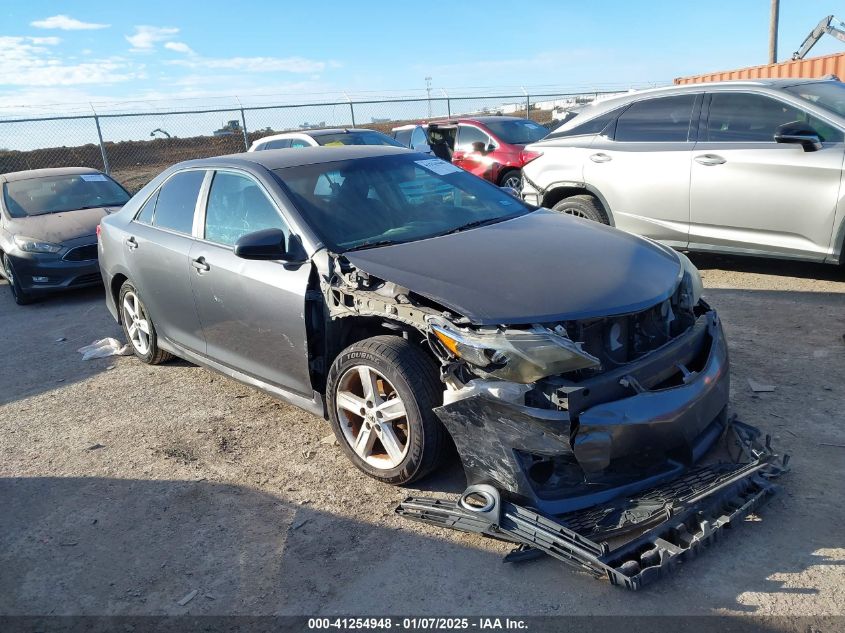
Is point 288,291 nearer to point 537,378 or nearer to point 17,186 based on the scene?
point 537,378

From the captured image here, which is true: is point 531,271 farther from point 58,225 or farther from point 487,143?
point 487,143

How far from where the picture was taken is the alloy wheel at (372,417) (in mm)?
3408

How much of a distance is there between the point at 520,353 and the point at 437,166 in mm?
2309

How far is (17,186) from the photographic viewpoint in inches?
370

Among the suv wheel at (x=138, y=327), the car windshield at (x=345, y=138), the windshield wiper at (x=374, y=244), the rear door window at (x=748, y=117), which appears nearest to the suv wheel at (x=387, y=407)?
the windshield wiper at (x=374, y=244)

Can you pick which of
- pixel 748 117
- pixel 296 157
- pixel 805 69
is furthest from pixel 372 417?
pixel 805 69

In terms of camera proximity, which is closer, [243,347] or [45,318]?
[243,347]

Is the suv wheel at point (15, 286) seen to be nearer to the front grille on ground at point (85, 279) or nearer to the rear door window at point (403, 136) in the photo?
the front grille on ground at point (85, 279)

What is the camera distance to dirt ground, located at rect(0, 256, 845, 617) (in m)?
2.71

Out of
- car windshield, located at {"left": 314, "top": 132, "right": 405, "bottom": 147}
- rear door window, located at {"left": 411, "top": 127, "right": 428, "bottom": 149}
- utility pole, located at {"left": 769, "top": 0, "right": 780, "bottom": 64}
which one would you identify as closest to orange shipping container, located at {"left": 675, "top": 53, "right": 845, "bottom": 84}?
utility pole, located at {"left": 769, "top": 0, "right": 780, "bottom": 64}

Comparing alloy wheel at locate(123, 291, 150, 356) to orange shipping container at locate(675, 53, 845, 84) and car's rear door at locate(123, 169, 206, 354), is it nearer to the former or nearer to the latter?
car's rear door at locate(123, 169, 206, 354)

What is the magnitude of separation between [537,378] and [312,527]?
1.31 meters

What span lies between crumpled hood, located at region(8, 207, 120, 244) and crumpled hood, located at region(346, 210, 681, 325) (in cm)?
621

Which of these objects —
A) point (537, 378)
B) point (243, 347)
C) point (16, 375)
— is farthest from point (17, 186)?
point (537, 378)
